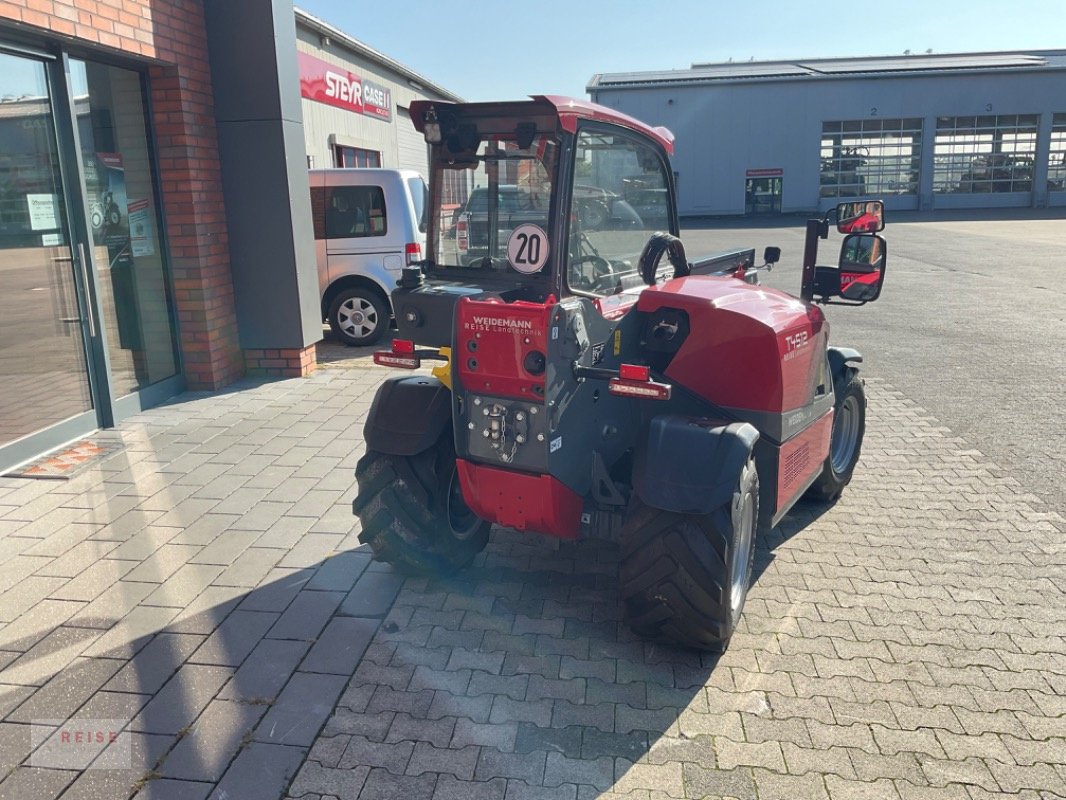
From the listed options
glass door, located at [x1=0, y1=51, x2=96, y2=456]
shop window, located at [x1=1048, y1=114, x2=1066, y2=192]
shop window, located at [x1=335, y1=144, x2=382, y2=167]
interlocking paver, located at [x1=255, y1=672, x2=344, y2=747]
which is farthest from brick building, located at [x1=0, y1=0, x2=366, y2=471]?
shop window, located at [x1=1048, y1=114, x2=1066, y2=192]

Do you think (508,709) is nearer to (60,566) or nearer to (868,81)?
(60,566)

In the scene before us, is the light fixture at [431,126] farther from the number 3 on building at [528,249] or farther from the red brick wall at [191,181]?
the red brick wall at [191,181]

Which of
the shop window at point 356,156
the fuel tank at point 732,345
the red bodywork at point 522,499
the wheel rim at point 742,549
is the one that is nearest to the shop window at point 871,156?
the shop window at point 356,156

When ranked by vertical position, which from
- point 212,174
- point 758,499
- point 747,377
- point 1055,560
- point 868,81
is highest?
point 868,81

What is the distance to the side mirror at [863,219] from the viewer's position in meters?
4.53

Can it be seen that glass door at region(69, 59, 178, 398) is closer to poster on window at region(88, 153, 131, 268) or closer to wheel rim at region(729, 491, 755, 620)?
poster on window at region(88, 153, 131, 268)

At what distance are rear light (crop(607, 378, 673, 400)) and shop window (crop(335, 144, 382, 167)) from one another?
1505cm

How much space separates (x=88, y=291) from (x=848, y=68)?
4363cm

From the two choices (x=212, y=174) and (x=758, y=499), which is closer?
(x=758, y=499)

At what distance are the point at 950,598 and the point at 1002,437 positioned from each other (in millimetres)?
3139

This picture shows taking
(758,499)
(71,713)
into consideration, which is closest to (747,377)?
Answer: (758,499)

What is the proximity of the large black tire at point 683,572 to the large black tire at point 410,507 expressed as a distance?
102 cm

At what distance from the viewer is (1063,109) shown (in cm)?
3997

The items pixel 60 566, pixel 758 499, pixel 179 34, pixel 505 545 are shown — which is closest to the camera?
pixel 758 499
